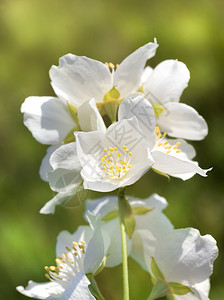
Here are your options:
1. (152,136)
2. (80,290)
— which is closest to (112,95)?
(152,136)

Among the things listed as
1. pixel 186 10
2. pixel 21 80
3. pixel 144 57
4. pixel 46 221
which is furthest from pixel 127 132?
pixel 186 10

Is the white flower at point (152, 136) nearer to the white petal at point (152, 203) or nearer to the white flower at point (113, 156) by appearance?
the white flower at point (113, 156)

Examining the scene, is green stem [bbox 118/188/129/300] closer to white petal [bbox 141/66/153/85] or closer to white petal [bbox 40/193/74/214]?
white petal [bbox 40/193/74/214]

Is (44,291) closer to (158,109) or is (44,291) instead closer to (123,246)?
(123,246)

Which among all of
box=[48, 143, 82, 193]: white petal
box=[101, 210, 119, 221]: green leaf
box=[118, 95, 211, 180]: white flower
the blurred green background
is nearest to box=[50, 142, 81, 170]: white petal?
box=[48, 143, 82, 193]: white petal

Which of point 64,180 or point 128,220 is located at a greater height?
point 64,180

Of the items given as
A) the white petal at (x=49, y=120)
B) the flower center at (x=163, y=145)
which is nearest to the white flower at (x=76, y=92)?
the white petal at (x=49, y=120)

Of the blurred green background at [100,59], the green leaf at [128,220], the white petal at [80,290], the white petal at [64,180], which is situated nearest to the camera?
the white petal at [80,290]
